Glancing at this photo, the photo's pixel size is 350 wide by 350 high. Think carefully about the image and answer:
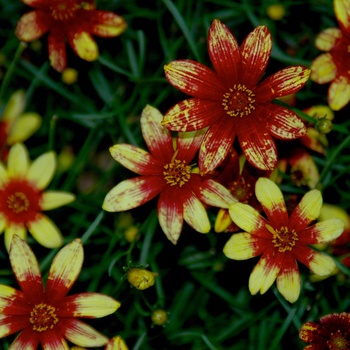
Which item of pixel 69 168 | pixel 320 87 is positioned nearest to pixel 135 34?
pixel 69 168

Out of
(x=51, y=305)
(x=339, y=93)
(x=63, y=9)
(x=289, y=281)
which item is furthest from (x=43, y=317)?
(x=339, y=93)

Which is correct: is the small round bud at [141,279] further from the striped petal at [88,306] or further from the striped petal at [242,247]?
the striped petal at [242,247]

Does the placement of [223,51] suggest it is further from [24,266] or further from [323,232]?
[24,266]

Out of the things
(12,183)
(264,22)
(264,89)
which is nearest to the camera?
(264,89)

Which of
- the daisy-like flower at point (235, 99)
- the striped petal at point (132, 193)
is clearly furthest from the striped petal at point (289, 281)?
the striped petal at point (132, 193)

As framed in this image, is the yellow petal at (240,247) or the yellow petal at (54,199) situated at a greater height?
the yellow petal at (240,247)

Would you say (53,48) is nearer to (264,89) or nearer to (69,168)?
(69,168)
